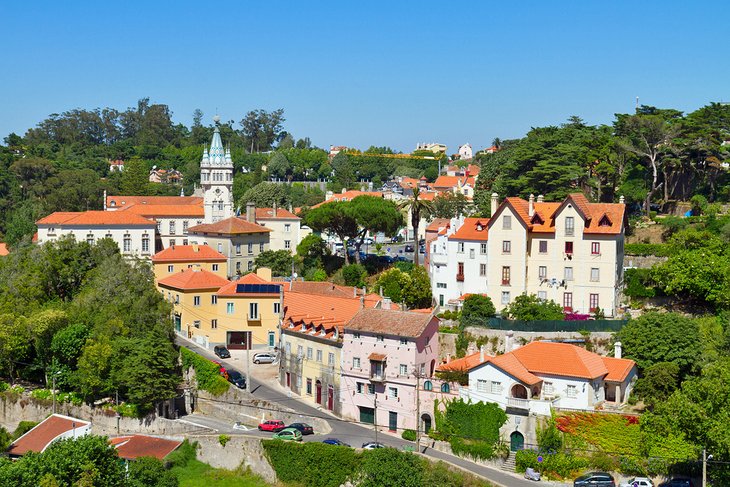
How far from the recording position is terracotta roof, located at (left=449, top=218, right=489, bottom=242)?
56.8 metres

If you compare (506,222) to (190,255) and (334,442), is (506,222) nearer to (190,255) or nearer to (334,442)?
(334,442)

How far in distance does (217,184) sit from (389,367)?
4417 centimetres

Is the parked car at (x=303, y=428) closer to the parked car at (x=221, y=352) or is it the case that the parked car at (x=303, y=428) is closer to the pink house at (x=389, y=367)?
the pink house at (x=389, y=367)

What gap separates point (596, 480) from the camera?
41.9 m

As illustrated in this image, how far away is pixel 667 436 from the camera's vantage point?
40.3 m

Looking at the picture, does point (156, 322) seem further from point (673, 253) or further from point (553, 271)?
point (673, 253)

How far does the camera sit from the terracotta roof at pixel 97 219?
79.5 metres

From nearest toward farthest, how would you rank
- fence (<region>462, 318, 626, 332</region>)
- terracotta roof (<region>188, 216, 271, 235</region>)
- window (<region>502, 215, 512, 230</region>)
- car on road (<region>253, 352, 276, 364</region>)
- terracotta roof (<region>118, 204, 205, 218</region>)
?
fence (<region>462, 318, 626, 332</region>), window (<region>502, 215, 512, 230</region>), car on road (<region>253, 352, 276, 364</region>), terracotta roof (<region>188, 216, 271, 235</region>), terracotta roof (<region>118, 204, 205, 218</region>)

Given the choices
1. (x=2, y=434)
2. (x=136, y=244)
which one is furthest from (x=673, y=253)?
(x=136, y=244)

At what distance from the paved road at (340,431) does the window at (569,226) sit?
1592 cm

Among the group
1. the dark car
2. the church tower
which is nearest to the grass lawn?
the dark car

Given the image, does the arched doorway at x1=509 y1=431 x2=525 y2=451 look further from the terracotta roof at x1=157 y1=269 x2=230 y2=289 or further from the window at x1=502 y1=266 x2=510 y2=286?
the terracotta roof at x1=157 y1=269 x2=230 y2=289

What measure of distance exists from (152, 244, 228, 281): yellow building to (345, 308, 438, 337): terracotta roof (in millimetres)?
23239

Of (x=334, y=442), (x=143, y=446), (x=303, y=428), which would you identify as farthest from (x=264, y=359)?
(x=334, y=442)
